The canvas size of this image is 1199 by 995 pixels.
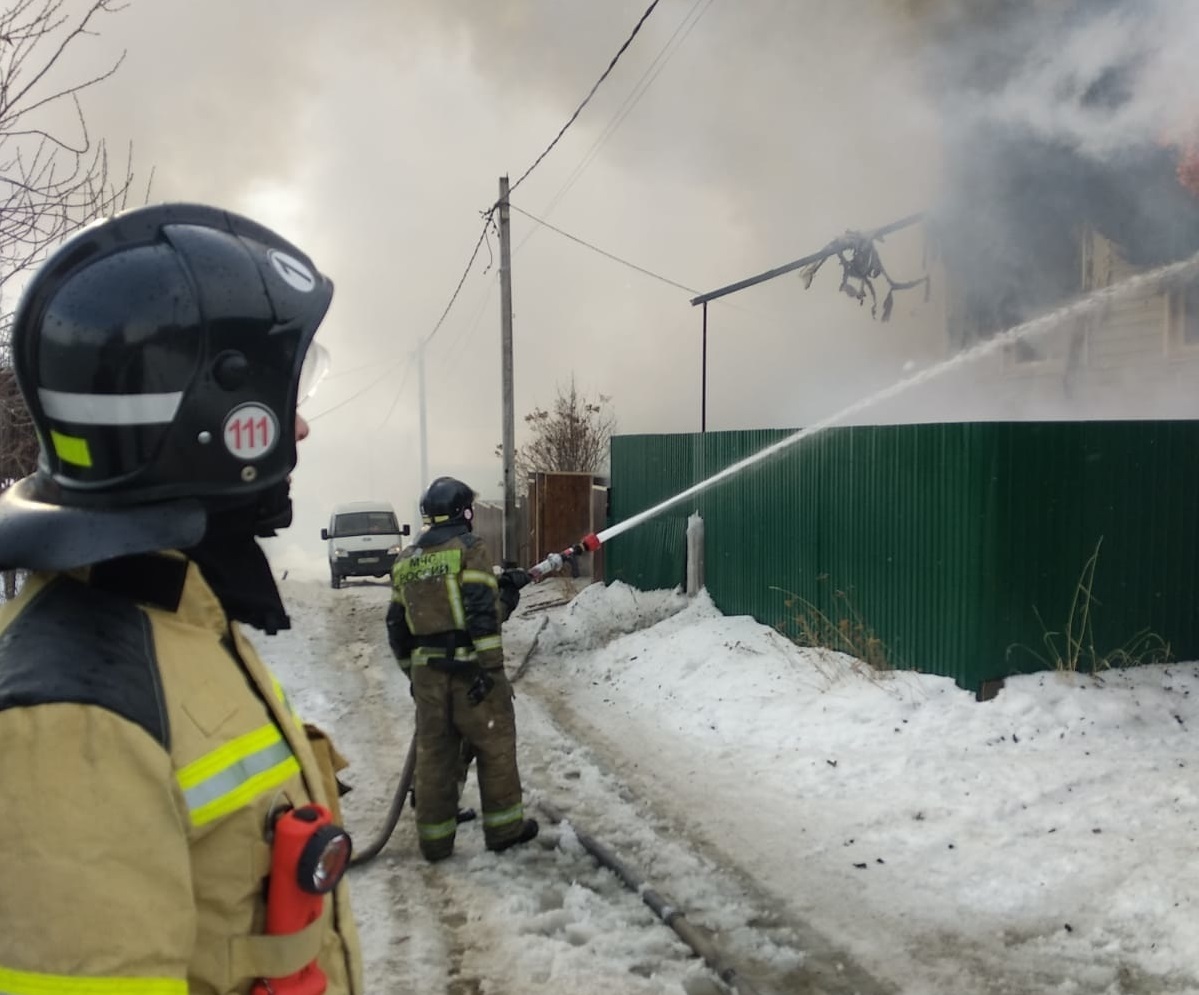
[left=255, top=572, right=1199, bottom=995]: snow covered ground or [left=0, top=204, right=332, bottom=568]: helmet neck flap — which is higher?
[left=0, top=204, right=332, bottom=568]: helmet neck flap

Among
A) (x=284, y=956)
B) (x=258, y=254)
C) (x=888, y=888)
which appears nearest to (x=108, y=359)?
(x=258, y=254)

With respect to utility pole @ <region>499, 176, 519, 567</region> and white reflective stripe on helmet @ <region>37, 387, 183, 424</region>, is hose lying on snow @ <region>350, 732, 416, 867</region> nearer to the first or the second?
white reflective stripe on helmet @ <region>37, 387, 183, 424</region>

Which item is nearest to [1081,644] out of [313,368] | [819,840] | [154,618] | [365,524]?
[819,840]

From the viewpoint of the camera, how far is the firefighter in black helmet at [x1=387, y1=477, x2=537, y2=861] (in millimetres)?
4680

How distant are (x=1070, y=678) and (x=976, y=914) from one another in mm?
2767

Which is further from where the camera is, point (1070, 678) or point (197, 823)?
point (1070, 678)

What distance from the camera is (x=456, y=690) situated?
4.79m

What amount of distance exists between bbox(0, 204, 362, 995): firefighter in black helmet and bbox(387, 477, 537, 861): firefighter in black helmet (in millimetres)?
3144

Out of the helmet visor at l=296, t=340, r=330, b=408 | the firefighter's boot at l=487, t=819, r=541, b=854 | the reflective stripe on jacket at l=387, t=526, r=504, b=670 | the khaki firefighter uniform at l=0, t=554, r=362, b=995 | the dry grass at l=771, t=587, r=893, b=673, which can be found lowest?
the firefighter's boot at l=487, t=819, r=541, b=854

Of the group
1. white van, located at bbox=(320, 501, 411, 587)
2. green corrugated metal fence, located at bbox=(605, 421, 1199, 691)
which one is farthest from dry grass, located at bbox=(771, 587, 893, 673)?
white van, located at bbox=(320, 501, 411, 587)

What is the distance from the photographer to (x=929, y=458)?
671 centimetres

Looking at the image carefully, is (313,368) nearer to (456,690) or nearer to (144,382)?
(144,382)

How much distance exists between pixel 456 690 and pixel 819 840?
2.03m

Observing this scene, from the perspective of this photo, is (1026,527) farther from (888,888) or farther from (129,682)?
(129,682)
